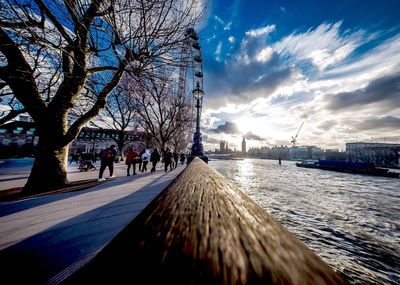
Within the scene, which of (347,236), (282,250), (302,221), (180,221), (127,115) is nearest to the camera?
(282,250)

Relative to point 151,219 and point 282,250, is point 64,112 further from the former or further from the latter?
point 282,250

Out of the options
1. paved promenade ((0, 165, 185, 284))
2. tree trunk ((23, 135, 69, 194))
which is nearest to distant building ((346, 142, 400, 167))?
paved promenade ((0, 165, 185, 284))

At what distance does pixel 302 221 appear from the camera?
420cm

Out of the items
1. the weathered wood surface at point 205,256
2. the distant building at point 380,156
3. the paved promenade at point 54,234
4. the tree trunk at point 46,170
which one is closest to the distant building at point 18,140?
the tree trunk at point 46,170

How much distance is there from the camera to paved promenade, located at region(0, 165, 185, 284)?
1.44m

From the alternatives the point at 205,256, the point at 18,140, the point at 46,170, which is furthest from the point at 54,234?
the point at 18,140

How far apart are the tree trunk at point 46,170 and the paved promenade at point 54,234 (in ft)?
5.89

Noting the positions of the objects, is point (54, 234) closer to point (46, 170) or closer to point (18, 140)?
point (46, 170)

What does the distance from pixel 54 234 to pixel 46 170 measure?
173 inches

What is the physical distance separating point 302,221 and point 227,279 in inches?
200

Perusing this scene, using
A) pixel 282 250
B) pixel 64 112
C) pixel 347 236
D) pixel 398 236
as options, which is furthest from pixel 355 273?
pixel 64 112

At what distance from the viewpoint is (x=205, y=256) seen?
34cm

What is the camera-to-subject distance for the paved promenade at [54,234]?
1.44 m

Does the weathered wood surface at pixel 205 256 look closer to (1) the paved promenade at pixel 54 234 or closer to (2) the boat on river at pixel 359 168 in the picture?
(1) the paved promenade at pixel 54 234
